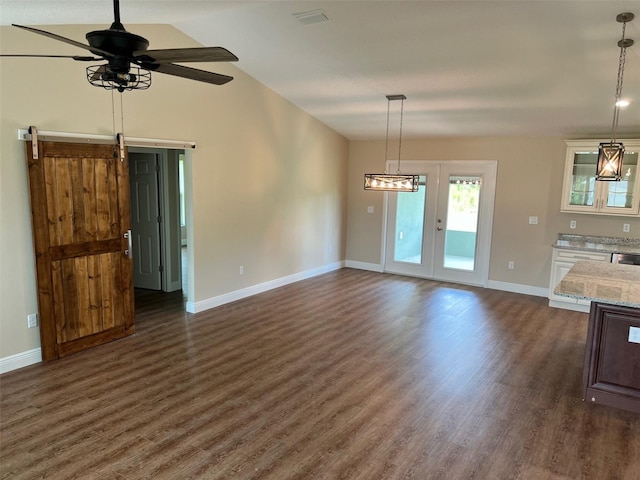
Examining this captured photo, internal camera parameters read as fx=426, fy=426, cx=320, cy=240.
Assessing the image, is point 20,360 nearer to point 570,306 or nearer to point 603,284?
point 603,284

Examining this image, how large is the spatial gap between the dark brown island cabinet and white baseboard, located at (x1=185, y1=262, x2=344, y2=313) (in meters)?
4.16

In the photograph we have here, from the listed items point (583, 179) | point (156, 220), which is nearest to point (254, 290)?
point (156, 220)

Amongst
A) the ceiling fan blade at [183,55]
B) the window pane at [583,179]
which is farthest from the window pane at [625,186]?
the ceiling fan blade at [183,55]

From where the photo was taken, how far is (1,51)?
3.38 meters

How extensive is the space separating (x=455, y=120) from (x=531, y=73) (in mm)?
1864

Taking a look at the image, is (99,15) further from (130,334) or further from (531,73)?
(531,73)

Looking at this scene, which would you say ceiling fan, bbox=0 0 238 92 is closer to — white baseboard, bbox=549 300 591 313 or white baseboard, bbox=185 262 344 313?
white baseboard, bbox=185 262 344 313

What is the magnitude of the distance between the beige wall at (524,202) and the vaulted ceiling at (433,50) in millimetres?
408

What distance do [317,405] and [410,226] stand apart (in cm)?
496

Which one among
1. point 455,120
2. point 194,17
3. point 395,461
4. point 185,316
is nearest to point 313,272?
point 185,316

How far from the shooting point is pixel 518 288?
671 centimetres

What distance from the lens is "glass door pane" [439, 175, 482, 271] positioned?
7.01 meters

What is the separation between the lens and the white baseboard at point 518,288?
652 cm

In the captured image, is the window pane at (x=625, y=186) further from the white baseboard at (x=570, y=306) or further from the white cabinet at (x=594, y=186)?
the white baseboard at (x=570, y=306)
